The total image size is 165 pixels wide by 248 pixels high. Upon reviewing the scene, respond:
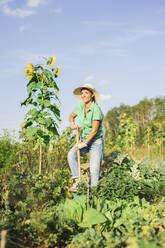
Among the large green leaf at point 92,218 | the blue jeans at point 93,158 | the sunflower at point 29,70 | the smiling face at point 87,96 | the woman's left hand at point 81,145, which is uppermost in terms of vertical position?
the sunflower at point 29,70

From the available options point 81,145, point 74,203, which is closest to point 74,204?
point 74,203

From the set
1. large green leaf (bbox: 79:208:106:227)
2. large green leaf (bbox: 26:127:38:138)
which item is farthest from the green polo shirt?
large green leaf (bbox: 79:208:106:227)

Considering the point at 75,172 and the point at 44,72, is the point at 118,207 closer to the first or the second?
the point at 75,172

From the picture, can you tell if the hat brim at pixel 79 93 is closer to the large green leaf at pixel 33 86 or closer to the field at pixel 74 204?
the large green leaf at pixel 33 86

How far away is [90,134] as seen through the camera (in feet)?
13.9

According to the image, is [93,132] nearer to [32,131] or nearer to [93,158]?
[93,158]

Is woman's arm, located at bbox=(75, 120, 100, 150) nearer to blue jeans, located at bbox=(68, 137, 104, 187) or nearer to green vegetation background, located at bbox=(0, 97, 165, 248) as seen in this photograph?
blue jeans, located at bbox=(68, 137, 104, 187)

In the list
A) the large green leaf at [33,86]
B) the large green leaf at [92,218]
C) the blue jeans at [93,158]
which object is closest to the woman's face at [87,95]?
the blue jeans at [93,158]

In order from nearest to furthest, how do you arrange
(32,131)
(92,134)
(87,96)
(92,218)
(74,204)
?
1. (92,218)
2. (74,204)
3. (92,134)
4. (87,96)
5. (32,131)

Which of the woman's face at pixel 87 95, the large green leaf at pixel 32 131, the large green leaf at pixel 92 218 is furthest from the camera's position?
the large green leaf at pixel 32 131

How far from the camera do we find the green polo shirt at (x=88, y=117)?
4297 millimetres

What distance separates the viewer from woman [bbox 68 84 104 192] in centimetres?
427

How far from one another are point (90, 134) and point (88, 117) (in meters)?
0.31

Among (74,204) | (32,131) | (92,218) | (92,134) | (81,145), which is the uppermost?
(32,131)
